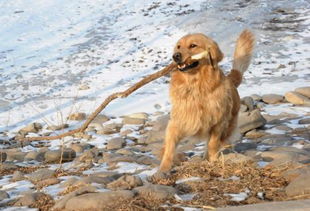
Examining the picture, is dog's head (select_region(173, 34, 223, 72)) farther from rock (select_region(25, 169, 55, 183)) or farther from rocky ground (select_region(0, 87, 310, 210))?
rock (select_region(25, 169, 55, 183))

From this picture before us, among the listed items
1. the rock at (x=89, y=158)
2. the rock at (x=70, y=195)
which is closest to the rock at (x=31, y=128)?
the rock at (x=89, y=158)

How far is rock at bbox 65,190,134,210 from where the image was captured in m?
2.75

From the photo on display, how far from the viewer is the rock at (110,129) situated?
7359mm

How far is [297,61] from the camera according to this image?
1095 centimetres

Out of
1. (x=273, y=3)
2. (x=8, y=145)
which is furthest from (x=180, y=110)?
(x=273, y=3)

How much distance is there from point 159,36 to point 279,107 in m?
7.29

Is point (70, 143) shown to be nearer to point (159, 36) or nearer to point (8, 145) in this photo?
point (8, 145)

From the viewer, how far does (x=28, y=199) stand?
317 cm

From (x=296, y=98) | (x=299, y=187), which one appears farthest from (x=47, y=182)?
(x=296, y=98)

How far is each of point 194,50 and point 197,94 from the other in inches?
16.9

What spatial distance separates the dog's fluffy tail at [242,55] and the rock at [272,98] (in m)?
2.71

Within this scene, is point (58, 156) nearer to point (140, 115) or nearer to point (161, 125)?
point (161, 125)

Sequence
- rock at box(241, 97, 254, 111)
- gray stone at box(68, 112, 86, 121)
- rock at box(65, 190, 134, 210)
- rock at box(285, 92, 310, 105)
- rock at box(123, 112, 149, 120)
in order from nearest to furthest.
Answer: rock at box(65, 190, 134, 210), rock at box(241, 97, 254, 111), rock at box(285, 92, 310, 105), rock at box(123, 112, 149, 120), gray stone at box(68, 112, 86, 121)

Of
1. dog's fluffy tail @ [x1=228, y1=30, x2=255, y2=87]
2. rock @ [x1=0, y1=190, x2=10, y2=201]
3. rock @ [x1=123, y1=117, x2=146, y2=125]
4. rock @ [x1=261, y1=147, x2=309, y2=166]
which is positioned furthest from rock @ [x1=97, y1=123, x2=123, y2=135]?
rock @ [x1=0, y1=190, x2=10, y2=201]
